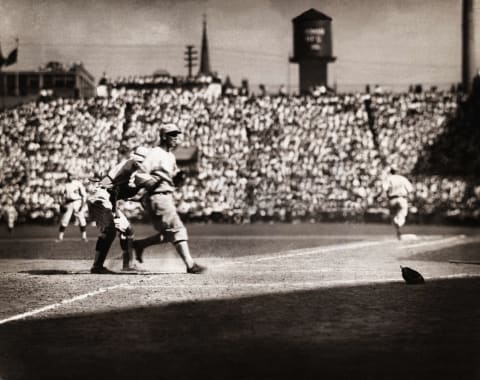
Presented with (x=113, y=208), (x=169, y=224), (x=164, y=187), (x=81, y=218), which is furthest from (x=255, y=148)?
(x=169, y=224)

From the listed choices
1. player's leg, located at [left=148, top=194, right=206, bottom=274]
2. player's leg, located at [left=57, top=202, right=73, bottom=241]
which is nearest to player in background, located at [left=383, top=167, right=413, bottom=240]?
player's leg, located at [left=57, top=202, right=73, bottom=241]

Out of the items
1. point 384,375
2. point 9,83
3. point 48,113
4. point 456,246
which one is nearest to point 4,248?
point 456,246

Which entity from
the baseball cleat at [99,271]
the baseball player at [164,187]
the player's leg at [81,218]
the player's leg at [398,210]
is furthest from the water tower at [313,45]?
the baseball player at [164,187]

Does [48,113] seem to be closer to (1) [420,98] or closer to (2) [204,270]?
(1) [420,98]

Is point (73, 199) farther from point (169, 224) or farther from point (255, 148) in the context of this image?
point (255, 148)

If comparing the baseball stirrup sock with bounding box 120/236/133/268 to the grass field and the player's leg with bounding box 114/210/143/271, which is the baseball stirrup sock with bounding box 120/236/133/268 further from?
the grass field

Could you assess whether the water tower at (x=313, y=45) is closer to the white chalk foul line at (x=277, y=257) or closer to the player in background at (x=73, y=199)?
the player in background at (x=73, y=199)
